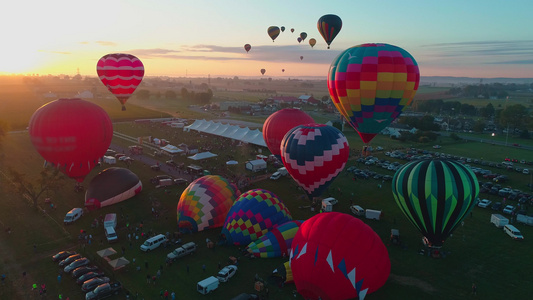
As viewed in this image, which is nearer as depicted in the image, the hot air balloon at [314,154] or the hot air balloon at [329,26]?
the hot air balloon at [314,154]


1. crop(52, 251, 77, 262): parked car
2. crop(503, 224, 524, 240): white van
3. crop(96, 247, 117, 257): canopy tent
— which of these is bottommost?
crop(52, 251, 77, 262): parked car

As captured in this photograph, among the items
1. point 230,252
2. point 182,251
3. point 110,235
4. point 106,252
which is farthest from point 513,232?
point 110,235

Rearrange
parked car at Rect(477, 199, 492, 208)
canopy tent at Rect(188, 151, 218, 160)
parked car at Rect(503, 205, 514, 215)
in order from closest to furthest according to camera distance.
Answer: parked car at Rect(503, 205, 514, 215)
parked car at Rect(477, 199, 492, 208)
canopy tent at Rect(188, 151, 218, 160)

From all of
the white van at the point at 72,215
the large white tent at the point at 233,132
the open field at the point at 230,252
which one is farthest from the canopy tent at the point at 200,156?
the white van at the point at 72,215

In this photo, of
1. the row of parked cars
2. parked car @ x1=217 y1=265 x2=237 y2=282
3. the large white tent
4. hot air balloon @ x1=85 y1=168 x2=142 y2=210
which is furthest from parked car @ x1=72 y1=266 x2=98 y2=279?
the large white tent

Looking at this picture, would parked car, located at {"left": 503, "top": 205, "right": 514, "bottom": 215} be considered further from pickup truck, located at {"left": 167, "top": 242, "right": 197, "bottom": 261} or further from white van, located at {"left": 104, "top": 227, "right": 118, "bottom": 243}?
white van, located at {"left": 104, "top": 227, "right": 118, "bottom": 243}

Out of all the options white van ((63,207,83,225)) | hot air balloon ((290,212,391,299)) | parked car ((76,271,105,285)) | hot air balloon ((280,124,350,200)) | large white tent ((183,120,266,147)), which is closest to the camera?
hot air balloon ((290,212,391,299))

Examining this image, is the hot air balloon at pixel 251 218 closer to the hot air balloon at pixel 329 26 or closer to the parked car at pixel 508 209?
the parked car at pixel 508 209

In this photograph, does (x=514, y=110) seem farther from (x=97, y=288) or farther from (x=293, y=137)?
(x=97, y=288)
